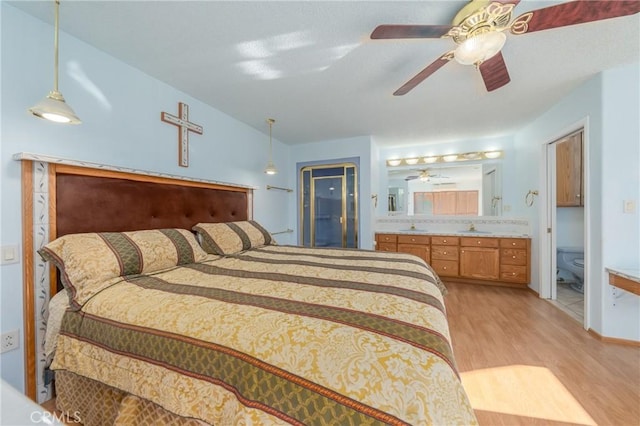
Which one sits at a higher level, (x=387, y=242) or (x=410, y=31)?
(x=410, y=31)

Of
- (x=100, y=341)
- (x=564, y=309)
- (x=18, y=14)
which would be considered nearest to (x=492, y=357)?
(x=564, y=309)

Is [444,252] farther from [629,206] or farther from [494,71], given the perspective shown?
[494,71]

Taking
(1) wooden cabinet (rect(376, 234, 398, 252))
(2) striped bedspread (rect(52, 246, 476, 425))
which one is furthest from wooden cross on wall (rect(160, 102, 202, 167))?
(1) wooden cabinet (rect(376, 234, 398, 252))

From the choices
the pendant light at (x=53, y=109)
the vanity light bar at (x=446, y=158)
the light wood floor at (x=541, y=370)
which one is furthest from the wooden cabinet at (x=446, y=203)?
the pendant light at (x=53, y=109)

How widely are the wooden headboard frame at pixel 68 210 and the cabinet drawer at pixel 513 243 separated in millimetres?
4238

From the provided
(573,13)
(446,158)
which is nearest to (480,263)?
(446,158)

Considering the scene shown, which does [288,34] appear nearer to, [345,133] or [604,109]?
[345,133]

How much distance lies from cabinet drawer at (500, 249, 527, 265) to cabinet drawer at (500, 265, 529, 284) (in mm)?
59

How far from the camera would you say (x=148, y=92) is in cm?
216

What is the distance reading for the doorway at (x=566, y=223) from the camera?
3.11m

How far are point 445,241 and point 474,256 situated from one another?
1.48ft

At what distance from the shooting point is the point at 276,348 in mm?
827

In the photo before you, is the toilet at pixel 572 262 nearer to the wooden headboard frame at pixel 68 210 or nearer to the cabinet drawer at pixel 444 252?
the cabinet drawer at pixel 444 252

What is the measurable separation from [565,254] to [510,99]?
264cm
